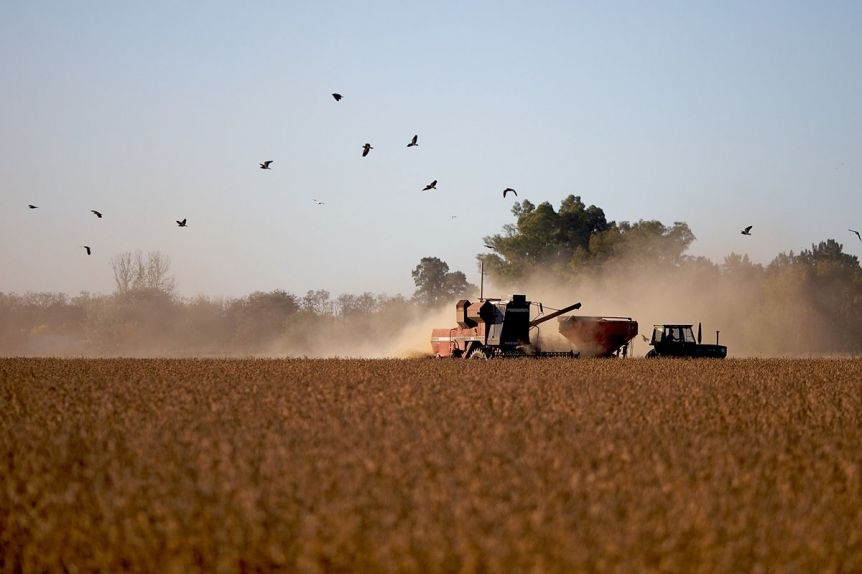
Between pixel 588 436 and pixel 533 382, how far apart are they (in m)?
9.90

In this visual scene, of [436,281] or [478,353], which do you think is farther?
[436,281]

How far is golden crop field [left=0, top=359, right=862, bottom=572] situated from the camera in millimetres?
8258

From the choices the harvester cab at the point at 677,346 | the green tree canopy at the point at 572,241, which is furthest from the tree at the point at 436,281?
the harvester cab at the point at 677,346

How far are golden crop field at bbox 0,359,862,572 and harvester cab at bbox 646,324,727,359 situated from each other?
17.8 meters

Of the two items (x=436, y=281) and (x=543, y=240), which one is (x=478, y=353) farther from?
(x=436, y=281)

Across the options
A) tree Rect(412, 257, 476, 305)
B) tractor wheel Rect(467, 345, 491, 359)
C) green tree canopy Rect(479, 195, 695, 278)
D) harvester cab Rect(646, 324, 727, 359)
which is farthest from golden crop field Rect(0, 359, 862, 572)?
tree Rect(412, 257, 476, 305)

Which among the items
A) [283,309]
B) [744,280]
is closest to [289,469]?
[744,280]

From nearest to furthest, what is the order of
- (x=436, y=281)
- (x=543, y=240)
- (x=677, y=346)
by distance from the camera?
(x=677, y=346) < (x=543, y=240) < (x=436, y=281)

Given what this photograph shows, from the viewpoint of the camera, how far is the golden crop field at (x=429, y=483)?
325 inches

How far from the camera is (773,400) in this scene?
70.8ft

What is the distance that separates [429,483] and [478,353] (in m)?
25.9

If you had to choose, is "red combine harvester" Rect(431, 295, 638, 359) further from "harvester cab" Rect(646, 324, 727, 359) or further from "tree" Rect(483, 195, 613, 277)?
"tree" Rect(483, 195, 613, 277)

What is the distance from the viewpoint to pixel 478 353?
3638cm

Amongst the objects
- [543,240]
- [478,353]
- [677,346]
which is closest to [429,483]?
[478,353]
